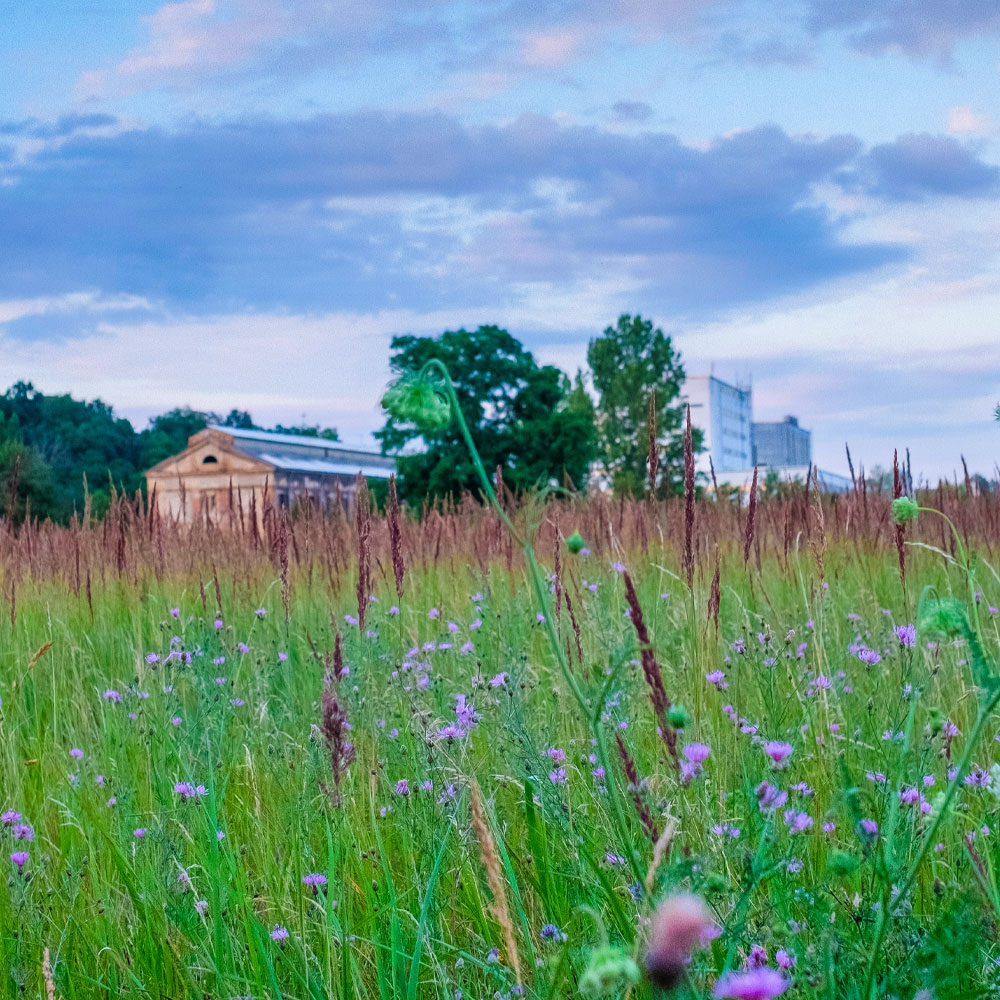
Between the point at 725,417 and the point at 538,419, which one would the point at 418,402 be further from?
the point at 725,417

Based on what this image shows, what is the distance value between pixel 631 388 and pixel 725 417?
2333 inches

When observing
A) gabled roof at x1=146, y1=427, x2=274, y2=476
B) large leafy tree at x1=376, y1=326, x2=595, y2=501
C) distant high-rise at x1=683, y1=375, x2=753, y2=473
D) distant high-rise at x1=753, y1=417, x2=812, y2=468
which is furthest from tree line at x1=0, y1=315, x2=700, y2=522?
distant high-rise at x1=753, y1=417, x2=812, y2=468

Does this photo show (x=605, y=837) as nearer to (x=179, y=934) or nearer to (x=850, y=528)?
(x=179, y=934)

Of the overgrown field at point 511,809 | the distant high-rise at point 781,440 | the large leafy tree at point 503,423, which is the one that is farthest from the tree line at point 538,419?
the distant high-rise at point 781,440

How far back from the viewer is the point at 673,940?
58 cm

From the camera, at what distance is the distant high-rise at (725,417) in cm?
8662

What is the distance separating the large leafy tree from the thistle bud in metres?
31.6

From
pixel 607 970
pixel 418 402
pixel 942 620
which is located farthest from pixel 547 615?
pixel 942 620

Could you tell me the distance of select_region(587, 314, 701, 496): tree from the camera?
35.8 meters

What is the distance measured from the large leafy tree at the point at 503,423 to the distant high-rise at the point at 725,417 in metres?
48.4

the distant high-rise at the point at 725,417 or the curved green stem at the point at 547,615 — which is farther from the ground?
the distant high-rise at the point at 725,417

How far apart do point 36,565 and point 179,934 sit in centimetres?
580

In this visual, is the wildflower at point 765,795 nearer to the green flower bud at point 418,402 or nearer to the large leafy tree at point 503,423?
the green flower bud at point 418,402

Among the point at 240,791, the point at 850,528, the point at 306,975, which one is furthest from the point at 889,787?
the point at 850,528
